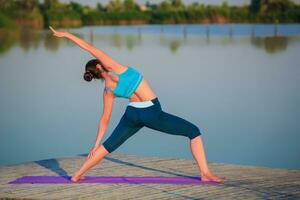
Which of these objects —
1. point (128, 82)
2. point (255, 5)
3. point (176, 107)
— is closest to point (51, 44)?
point (255, 5)

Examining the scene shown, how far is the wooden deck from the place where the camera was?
397 inches

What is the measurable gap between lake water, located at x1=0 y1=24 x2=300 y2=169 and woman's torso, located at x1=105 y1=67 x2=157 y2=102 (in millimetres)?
6728

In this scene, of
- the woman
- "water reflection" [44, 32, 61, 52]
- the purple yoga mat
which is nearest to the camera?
the woman

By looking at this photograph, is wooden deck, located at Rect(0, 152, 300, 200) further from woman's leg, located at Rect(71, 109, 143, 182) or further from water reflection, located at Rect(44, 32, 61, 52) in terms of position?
water reflection, located at Rect(44, 32, 61, 52)

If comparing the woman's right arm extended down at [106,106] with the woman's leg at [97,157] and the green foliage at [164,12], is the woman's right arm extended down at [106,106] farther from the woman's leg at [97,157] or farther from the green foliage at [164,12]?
the green foliage at [164,12]

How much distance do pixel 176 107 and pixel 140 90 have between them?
599 inches

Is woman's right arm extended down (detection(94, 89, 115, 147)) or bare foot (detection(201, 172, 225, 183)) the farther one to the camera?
bare foot (detection(201, 172, 225, 183))

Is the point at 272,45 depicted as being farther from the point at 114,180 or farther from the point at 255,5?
the point at 114,180

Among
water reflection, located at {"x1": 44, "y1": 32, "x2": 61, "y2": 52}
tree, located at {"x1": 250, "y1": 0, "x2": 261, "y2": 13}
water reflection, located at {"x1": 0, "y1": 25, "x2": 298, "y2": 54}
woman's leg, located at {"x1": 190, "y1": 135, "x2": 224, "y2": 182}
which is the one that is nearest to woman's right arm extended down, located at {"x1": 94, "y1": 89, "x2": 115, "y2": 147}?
woman's leg, located at {"x1": 190, "y1": 135, "x2": 224, "y2": 182}

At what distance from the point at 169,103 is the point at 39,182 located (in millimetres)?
15343

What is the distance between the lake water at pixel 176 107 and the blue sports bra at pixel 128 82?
6808 mm

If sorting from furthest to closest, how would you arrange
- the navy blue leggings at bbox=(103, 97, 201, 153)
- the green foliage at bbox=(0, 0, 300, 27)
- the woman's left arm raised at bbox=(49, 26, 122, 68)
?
the green foliage at bbox=(0, 0, 300, 27), the navy blue leggings at bbox=(103, 97, 201, 153), the woman's left arm raised at bbox=(49, 26, 122, 68)

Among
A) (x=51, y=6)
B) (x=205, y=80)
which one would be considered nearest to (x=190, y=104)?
(x=205, y=80)

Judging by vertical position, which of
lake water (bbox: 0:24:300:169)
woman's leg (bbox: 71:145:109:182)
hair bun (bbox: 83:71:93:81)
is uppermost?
hair bun (bbox: 83:71:93:81)
